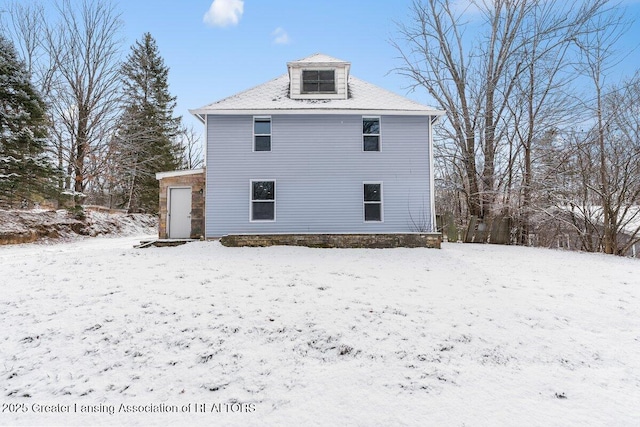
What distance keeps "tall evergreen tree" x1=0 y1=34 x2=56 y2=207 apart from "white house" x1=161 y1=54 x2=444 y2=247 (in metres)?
8.21

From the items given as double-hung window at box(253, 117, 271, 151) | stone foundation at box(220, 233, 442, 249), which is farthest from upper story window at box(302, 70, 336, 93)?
stone foundation at box(220, 233, 442, 249)

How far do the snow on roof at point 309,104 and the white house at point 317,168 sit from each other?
4 cm

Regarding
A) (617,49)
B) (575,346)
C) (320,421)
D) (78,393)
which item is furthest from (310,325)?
(617,49)

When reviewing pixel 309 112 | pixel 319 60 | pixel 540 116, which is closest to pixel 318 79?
pixel 319 60

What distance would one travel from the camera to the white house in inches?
395

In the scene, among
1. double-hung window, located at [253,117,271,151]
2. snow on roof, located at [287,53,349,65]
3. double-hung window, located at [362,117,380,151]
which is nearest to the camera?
double-hung window, located at [253,117,271,151]

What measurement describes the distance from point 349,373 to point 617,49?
1518 cm

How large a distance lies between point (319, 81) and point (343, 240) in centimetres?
601

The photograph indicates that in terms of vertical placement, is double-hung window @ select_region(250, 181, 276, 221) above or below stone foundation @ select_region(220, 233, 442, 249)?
above

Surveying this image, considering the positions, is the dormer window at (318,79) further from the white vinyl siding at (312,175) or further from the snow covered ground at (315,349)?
the snow covered ground at (315,349)

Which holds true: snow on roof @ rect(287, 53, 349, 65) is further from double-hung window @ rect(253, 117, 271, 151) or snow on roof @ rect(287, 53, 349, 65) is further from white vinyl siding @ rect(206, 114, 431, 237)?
double-hung window @ rect(253, 117, 271, 151)

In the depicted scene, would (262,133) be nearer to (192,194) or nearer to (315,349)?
(192,194)

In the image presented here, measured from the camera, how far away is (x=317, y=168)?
10.2 m

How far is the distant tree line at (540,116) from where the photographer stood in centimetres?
1011
